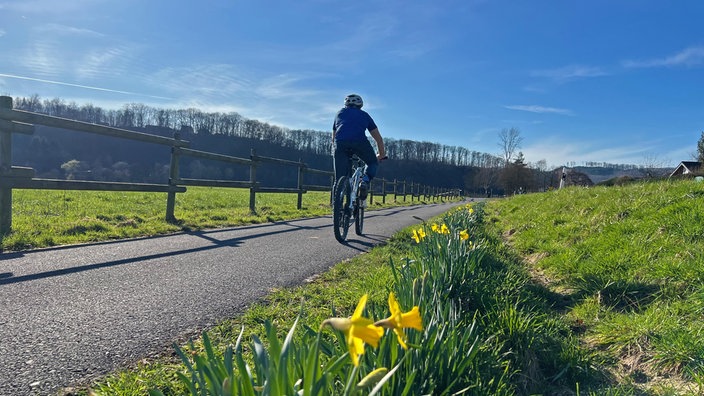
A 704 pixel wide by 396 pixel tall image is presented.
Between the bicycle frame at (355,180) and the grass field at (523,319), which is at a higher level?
the bicycle frame at (355,180)

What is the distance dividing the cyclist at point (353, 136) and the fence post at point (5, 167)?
3.83 meters

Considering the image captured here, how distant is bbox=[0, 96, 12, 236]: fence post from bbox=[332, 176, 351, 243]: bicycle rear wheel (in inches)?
148

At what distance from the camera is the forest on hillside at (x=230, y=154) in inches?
2021

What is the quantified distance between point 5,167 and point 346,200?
4.05 metres

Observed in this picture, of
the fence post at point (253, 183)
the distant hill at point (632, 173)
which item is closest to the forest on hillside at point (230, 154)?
the distant hill at point (632, 173)

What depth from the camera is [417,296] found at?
170 centimetres

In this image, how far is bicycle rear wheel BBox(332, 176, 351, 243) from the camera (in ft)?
17.3

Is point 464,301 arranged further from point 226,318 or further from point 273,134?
point 273,134

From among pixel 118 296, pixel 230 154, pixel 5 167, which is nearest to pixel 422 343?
pixel 118 296

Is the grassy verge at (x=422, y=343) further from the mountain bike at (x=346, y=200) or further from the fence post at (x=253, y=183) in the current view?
the fence post at (x=253, y=183)

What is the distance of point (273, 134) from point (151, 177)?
35159mm

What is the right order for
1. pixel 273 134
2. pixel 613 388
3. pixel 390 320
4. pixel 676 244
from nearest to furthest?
pixel 390 320 → pixel 613 388 → pixel 676 244 → pixel 273 134

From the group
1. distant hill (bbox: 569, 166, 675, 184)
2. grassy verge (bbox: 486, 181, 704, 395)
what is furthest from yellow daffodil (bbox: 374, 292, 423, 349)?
distant hill (bbox: 569, 166, 675, 184)

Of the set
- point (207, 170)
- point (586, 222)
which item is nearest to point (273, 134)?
point (207, 170)
